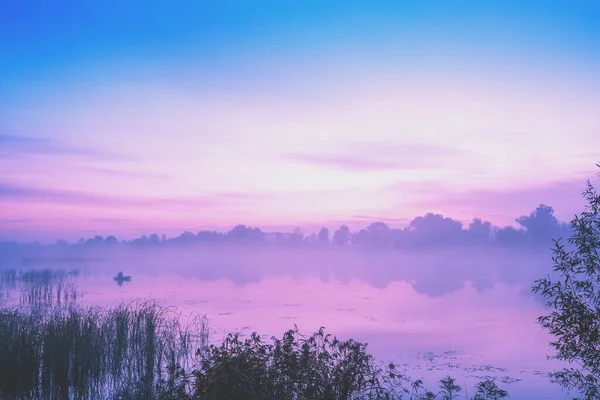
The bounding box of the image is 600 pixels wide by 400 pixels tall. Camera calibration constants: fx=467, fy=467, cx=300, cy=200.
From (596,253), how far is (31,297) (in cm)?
3088

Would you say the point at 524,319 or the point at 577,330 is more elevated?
the point at 577,330

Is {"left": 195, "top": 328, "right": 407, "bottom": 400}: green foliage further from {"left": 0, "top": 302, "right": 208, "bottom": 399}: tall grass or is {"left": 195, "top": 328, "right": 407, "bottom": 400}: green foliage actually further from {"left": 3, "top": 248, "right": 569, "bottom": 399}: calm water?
{"left": 3, "top": 248, "right": 569, "bottom": 399}: calm water

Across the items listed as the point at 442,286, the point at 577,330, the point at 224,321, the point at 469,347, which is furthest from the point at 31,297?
the point at 442,286

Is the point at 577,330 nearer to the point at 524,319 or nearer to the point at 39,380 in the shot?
the point at 39,380

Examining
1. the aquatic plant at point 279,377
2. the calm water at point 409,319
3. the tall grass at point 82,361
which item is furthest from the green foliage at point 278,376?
the calm water at point 409,319

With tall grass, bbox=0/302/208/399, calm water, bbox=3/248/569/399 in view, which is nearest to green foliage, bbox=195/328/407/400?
tall grass, bbox=0/302/208/399

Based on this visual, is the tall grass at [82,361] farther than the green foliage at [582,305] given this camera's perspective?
Yes

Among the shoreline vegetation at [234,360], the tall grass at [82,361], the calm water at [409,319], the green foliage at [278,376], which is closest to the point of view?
the green foliage at [278,376]

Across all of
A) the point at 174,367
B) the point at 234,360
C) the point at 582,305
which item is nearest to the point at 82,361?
the point at 174,367

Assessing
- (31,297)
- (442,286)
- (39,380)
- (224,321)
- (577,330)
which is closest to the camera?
(577,330)

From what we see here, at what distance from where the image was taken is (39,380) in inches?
466

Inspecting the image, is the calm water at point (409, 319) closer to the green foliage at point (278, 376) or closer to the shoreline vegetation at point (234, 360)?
the shoreline vegetation at point (234, 360)

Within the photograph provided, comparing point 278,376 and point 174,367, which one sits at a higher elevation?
point 278,376

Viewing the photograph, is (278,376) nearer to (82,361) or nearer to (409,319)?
(82,361)
